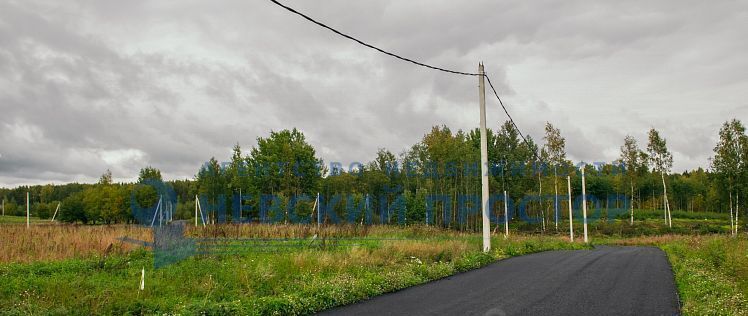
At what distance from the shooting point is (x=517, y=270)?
52.1 ft

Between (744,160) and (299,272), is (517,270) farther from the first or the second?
(744,160)

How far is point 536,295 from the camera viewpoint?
10.9 m

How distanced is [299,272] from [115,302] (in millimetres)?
4534

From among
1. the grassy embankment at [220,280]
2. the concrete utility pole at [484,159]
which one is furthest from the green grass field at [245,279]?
the concrete utility pole at [484,159]

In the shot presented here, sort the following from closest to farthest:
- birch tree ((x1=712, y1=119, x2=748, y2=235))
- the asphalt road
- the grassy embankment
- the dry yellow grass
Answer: the grassy embankment < the asphalt road < the dry yellow grass < birch tree ((x1=712, y1=119, x2=748, y2=235))

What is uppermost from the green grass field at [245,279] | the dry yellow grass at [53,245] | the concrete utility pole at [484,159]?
the concrete utility pole at [484,159]

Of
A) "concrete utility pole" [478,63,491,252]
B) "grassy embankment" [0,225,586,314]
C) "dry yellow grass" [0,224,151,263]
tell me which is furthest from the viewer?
"concrete utility pole" [478,63,491,252]

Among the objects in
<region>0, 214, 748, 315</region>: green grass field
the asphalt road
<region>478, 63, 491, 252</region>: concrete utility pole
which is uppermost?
<region>478, 63, 491, 252</region>: concrete utility pole

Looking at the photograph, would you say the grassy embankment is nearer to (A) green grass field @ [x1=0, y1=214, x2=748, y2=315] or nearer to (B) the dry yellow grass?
(A) green grass field @ [x1=0, y1=214, x2=748, y2=315]

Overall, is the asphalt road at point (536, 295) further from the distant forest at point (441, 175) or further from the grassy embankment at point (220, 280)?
the distant forest at point (441, 175)

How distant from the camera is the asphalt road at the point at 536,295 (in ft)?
30.3

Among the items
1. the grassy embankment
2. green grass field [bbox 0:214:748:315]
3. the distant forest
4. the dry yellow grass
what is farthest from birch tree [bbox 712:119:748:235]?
the dry yellow grass

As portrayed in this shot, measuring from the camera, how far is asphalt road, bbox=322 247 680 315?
9.23m

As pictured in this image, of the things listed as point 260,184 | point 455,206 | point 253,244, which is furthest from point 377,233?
point 260,184
